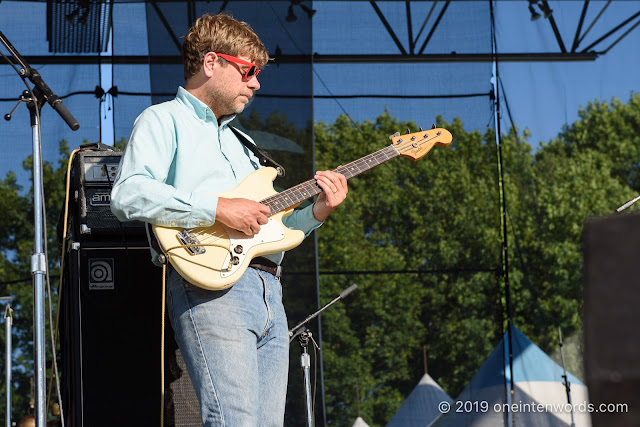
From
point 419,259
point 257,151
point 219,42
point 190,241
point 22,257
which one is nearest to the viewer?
point 190,241

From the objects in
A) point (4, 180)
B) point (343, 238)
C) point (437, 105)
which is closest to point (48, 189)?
point (4, 180)

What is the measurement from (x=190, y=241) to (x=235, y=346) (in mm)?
317

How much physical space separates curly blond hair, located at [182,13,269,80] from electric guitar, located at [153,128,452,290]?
35cm

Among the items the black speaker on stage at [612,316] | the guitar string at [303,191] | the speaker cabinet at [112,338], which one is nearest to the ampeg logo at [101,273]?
the speaker cabinet at [112,338]

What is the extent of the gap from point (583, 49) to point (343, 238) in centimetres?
226

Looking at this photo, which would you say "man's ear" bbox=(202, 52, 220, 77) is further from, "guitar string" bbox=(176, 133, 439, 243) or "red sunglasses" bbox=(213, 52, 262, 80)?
"guitar string" bbox=(176, 133, 439, 243)

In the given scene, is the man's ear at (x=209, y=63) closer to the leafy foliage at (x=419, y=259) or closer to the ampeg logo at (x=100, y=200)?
the ampeg logo at (x=100, y=200)

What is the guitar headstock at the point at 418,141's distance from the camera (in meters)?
2.87

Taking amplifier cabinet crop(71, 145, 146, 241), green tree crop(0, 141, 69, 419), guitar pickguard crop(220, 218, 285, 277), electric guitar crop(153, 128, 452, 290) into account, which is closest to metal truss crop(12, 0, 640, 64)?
green tree crop(0, 141, 69, 419)

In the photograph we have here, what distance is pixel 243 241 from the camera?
220 cm

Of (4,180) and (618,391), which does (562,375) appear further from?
(618,391)

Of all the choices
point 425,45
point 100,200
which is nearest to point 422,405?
point 425,45

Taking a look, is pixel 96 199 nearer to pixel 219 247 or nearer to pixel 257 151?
pixel 257 151

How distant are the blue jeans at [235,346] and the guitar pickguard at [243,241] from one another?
50 millimetres
